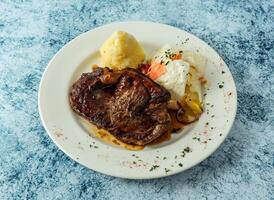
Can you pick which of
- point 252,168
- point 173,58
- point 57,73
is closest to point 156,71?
point 173,58

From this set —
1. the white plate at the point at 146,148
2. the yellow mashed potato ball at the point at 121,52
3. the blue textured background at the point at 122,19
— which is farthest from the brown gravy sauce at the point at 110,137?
the yellow mashed potato ball at the point at 121,52

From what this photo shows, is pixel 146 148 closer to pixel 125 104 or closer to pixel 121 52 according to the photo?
pixel 125 104

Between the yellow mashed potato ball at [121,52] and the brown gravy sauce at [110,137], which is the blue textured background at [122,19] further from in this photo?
the yellow mashed potato ball at [121,52]

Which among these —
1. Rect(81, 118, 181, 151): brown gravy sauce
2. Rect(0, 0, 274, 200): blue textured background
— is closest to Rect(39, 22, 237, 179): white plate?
Rect(81, 118, 181, 151): brown gravy sauce

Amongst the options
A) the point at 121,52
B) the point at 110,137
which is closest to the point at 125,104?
the point at 110,137

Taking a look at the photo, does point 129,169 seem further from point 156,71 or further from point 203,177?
point 156,71

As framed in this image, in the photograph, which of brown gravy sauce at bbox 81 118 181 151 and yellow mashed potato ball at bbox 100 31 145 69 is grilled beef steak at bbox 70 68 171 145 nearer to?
brown gravy sauce at bbox 81 118 181 151

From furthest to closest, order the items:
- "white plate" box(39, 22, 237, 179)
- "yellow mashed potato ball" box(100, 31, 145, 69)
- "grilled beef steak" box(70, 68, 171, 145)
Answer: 1. "yellow mashed potato ball" box(100, 31, 145, 69)
2. "grilled beef steak" box(70, 68, 171, 145)
3. "white plate" box(39, 22, 237, 179)
